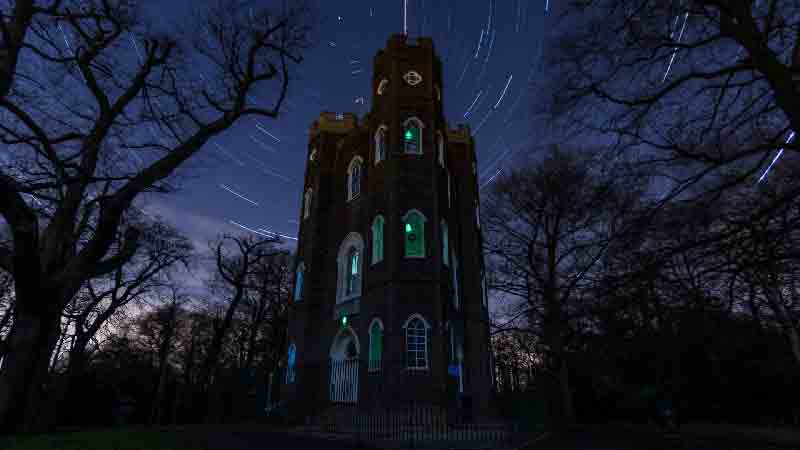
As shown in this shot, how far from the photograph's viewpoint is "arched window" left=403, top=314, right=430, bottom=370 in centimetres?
1512

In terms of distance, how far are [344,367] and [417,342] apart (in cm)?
366

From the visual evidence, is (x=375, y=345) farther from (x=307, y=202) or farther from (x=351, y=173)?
(x=307, y=202)

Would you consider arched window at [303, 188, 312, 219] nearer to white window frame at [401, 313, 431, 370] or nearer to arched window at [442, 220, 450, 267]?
arched window at [442, 220, 450, 267]

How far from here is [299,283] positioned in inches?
859

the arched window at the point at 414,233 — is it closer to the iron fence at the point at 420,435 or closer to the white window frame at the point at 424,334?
the white window frame at the point at 424,334

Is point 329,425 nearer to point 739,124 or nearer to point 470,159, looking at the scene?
point 739,124

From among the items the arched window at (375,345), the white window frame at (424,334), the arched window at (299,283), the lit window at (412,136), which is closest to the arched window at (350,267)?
the arched window at (375,345)

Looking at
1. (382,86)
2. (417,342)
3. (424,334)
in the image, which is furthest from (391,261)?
(382,86)

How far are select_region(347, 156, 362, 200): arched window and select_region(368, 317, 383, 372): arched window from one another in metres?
7.40

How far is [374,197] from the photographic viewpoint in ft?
63.3

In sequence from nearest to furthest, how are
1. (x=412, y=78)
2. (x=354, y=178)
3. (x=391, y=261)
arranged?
(x=391, y=261)
(x=412, y=78)
(x=354, y=178)

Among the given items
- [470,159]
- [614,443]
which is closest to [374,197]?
[470,159]

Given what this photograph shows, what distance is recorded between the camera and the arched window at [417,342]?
49.6ft

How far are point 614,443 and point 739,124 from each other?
897 centimetres
